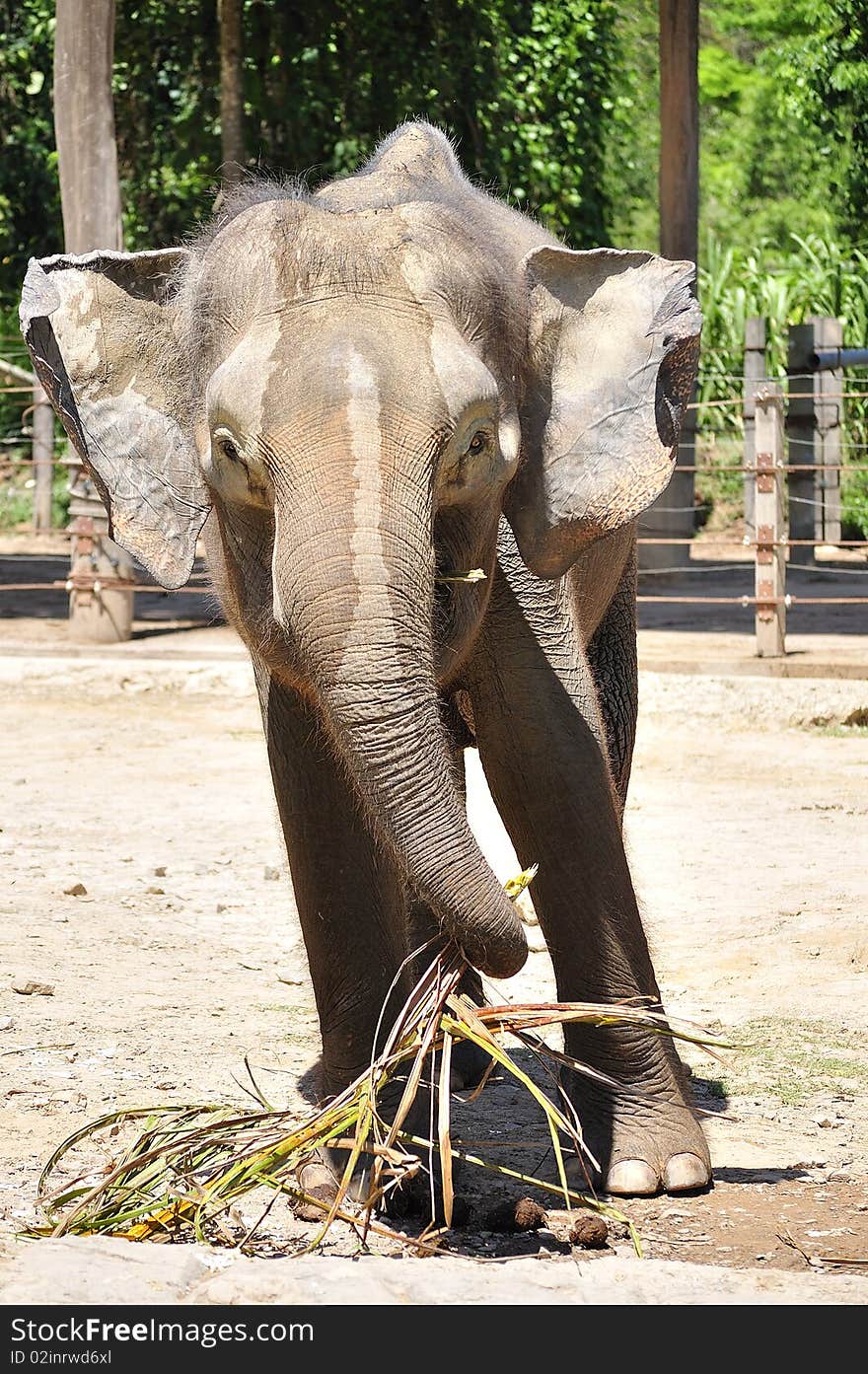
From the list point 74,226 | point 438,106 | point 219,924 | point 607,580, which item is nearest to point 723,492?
point 438,106

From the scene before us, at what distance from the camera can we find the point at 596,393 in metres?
3.81

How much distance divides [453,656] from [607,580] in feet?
3.97

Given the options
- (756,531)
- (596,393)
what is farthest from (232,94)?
(596,393)

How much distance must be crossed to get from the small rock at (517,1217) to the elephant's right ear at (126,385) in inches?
55.4

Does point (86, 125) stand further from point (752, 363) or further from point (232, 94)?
point (752, 363)

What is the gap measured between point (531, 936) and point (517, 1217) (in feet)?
8.57

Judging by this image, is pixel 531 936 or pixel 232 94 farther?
pixel 232 94

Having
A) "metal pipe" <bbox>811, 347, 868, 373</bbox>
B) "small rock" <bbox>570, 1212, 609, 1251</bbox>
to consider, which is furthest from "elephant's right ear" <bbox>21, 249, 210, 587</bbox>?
"metal pipe" <bbox>811, 347, 868, 373</bbox>

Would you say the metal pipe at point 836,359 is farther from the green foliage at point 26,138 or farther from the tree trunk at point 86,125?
the green foliage at point 26,138

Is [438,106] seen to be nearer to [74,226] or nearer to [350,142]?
[350,142]

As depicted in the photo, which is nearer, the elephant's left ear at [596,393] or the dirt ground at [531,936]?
the elephant's left ear at [596,393]

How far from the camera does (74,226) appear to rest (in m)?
11.8

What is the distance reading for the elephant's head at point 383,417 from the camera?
3.02m

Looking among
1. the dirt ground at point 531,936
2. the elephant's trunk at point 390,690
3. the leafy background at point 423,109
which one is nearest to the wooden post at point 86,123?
the dirt ground at point 531,936
